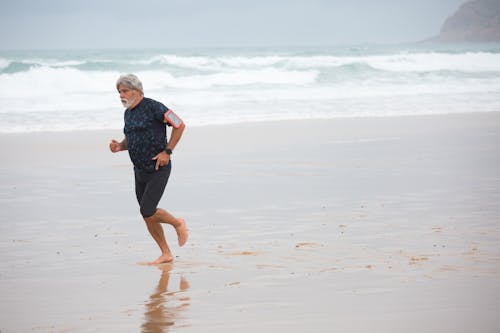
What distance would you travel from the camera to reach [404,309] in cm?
494

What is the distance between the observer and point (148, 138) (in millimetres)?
6309

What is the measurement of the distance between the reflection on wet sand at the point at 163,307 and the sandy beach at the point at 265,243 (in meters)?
0.02

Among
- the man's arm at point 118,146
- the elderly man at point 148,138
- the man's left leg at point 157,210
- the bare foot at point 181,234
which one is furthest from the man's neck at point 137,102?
the bare foot at point 181,234

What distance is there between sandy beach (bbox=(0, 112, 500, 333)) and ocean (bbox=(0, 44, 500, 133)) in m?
6.90

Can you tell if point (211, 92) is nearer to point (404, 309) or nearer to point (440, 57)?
point (440, 57)

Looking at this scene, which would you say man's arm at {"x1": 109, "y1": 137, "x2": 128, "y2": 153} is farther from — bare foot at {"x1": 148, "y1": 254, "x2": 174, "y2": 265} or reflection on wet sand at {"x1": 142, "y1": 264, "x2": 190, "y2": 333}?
reflection on wet sand at {"x1": 142, "y1": 264, "x2": 190, "y2": 333}

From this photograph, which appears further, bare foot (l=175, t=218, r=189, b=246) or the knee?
bare foot (l=175, t=218, r=189, b=246)

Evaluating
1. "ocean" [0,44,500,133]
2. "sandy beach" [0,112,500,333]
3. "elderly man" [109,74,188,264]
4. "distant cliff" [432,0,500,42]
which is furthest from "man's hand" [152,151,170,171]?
"distant cliff" [432,0,500,42]

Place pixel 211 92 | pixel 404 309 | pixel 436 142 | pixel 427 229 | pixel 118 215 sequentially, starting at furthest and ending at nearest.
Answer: pixel 211 92, pixel 436 142, pixel 118 215, pixel 427 229, pixel 404 309

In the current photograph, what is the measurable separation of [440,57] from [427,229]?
134ft

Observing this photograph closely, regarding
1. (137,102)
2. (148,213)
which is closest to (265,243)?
(148,213)

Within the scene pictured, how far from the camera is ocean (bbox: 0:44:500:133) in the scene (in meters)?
20.1

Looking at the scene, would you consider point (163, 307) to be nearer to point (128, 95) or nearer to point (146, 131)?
point (146, 131)

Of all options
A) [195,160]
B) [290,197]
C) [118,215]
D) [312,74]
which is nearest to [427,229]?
[290,197]
